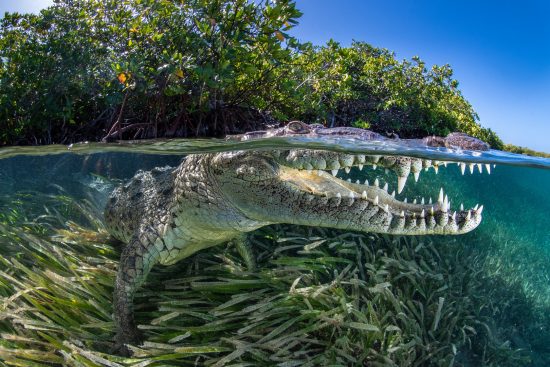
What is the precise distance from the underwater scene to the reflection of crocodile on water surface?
1cm

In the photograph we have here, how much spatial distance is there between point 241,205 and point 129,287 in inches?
40.3

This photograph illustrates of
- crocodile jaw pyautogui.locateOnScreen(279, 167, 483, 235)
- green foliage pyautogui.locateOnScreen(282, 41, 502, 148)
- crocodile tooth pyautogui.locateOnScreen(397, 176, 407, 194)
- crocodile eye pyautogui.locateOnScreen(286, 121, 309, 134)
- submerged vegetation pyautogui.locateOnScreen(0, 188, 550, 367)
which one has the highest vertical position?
green foliage pyautogui.locateOnScreen(282, 41, 502, 148)

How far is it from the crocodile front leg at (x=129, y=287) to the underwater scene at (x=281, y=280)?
2cm

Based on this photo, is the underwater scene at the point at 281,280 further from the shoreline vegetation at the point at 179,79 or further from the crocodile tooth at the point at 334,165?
the shoreline vegetation at the point at 179,79

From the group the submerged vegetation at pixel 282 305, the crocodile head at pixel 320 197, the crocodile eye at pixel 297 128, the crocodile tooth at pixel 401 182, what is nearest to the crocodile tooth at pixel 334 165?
the crocodile head at pixel 320 197

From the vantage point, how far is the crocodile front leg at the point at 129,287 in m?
3.23

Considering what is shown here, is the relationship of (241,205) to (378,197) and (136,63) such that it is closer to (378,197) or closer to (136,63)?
(378,197)

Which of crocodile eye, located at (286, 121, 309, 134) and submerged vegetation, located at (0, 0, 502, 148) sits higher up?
submerged vegetation, located at (0, 0, 502, 148)

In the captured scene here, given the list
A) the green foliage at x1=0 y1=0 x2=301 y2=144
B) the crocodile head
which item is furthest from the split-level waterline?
the green foliage at x1=0 y1=0 x2=301 y2=144

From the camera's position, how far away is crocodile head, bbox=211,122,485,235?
8.91ft

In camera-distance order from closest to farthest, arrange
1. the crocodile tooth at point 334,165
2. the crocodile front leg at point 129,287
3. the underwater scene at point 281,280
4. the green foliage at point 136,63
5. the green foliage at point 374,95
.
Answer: the underwater scene at point 281,280
the crocodile tooth at point 334,165
the crocodile front leg at point 129,287
the green foliage at point 136,63
the green foliage at point 374,95

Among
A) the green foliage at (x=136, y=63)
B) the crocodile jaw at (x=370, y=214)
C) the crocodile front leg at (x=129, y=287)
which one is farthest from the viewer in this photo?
the green foliage at (x=136, y=63)

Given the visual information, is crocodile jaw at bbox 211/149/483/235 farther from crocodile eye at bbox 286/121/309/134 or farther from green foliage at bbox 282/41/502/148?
green foliage at bbox 282/41/502/148

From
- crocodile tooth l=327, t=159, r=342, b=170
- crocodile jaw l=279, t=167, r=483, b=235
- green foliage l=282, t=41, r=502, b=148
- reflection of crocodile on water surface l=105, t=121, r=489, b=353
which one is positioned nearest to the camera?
crocodile jaw l=279, t=167, r=483, b=235
